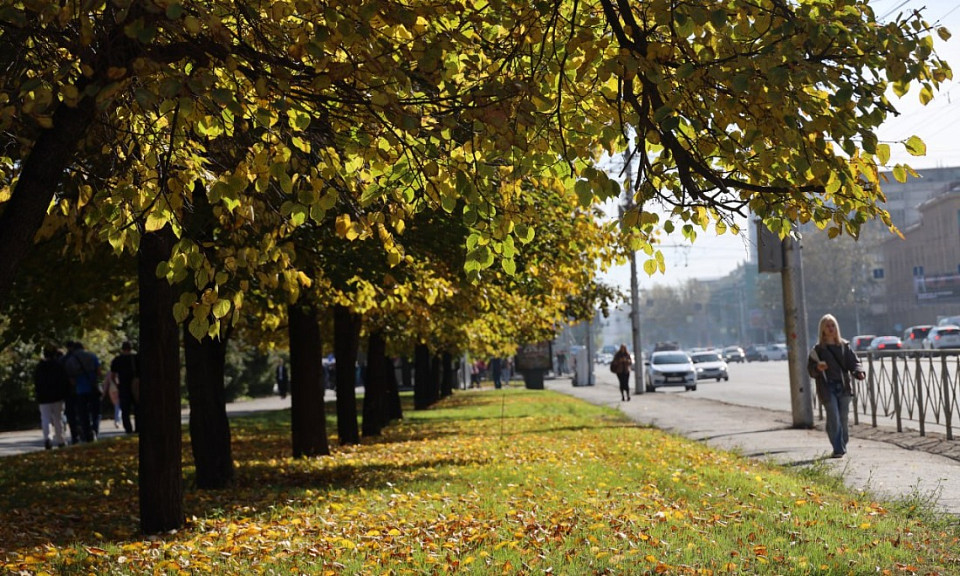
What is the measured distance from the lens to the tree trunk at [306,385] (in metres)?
15.6

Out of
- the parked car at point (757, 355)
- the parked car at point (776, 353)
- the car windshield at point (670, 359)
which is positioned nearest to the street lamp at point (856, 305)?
the parked car at point (757, 355)

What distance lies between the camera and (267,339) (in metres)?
22.1

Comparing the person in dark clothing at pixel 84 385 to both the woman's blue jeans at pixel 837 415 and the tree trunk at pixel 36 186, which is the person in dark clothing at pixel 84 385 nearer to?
the woman's blue jeans at pixel 837 415

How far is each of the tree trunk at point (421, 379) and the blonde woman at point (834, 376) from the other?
20.4 meters

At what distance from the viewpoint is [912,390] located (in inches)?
628

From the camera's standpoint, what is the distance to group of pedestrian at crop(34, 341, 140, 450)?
766 inches

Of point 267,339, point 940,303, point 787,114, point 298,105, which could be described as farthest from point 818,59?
point 940,303

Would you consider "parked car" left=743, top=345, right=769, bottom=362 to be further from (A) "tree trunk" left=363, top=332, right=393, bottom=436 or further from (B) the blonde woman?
(B) the blonde woman

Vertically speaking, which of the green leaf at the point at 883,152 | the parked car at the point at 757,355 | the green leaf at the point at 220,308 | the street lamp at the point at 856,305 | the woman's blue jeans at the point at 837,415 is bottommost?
the parked car at the point at 757,355

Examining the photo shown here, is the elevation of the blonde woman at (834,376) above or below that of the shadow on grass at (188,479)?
above

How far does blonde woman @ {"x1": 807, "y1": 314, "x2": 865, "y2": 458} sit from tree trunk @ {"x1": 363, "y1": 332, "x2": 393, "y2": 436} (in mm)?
10009

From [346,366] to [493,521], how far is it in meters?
10.1

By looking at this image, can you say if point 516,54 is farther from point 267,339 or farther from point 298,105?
point 267,339

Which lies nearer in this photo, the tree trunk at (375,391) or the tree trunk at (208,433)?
the tree trunk at (208,433)
